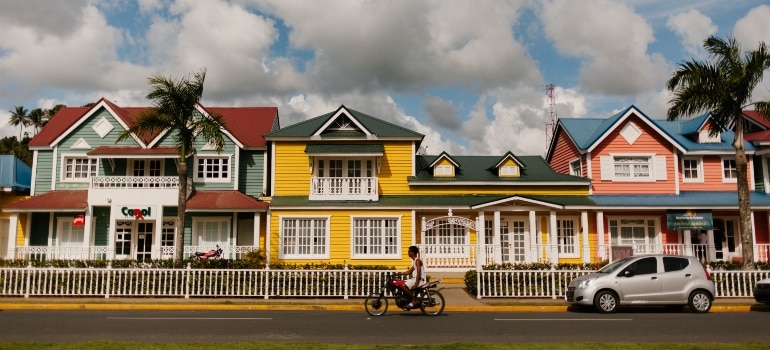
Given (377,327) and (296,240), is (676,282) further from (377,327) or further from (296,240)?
(296,240)

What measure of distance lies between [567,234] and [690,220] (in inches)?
202

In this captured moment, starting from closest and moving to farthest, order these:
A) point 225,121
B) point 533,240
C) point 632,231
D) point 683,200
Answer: point 533,240 → point 683,200 → point 632,231 → point 225,121

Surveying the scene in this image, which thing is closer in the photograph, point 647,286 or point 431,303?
point 431,303

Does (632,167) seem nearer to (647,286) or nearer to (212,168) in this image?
(647,286)

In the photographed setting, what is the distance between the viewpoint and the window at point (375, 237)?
25.8m

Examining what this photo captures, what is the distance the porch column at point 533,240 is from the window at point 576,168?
166 inches

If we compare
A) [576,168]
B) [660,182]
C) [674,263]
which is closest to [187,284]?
[674,263]

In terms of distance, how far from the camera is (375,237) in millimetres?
25969

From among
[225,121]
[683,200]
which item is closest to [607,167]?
[683,200]

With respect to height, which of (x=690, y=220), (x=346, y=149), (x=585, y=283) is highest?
(x=346, y=149)

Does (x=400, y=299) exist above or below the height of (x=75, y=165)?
below

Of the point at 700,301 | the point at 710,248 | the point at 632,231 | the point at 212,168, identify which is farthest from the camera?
the point at 212,168

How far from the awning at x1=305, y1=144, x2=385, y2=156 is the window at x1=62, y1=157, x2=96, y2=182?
1034 centimetres

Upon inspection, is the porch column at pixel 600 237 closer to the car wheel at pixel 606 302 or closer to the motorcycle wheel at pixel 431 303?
the car wheel at pixel 606 302
